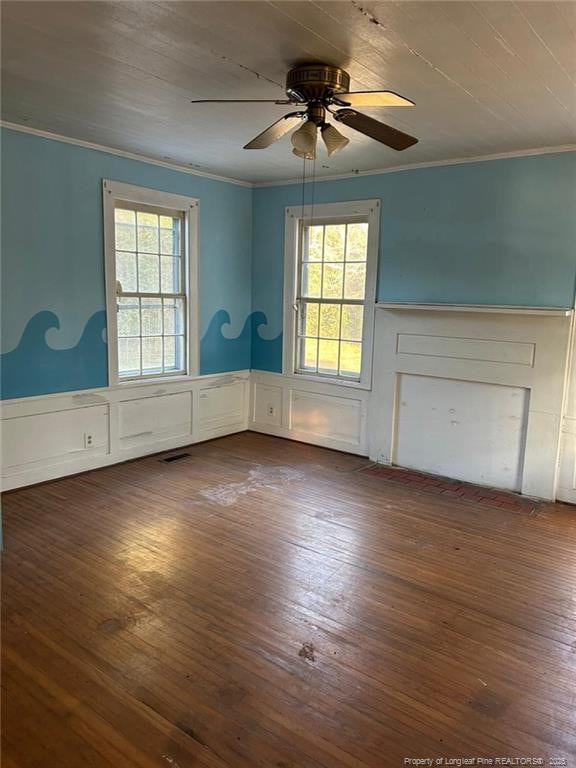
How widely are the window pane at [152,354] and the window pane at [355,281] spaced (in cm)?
192

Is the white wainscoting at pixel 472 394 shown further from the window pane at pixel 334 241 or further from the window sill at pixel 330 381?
the window pane at pixel 334 241

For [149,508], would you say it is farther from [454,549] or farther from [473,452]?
[473,452]

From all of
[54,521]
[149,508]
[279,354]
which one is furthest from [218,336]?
[54,521]

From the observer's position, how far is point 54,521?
3.67m

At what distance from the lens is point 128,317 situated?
488 centimetres

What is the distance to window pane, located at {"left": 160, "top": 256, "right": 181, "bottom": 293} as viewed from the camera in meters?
5.15

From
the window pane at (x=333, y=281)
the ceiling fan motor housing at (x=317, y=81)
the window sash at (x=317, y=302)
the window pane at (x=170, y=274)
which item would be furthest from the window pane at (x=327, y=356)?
the ceiling fan motor housing at (x=317, y=81)

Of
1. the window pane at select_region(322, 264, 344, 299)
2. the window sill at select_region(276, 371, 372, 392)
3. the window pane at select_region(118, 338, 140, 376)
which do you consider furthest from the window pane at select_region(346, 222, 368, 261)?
the window pane at select_region(118, 338, 140, 376)

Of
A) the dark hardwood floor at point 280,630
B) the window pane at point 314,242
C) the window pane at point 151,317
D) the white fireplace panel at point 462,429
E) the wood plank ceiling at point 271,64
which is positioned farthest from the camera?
the window pane at point 314,242

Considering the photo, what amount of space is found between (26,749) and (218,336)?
4280mm

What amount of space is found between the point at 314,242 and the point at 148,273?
5.72 feet

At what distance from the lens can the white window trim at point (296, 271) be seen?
505 centimetres

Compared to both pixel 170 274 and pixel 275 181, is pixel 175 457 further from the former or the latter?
pixel 275 181

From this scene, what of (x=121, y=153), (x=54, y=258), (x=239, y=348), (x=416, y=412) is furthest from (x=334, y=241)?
(x=54, y=258)
